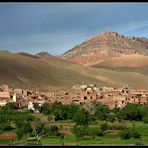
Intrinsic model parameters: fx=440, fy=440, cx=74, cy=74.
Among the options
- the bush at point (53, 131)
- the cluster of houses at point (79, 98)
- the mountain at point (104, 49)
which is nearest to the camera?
the bush at point (53, 131)

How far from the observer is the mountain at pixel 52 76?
69519 mm

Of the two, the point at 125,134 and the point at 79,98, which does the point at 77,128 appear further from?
the point at 79,98

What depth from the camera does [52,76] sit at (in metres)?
77.1

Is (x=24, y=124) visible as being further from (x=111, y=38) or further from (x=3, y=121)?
(x=111, y=38)

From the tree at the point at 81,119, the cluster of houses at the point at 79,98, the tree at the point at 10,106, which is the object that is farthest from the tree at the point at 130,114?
the tree at the point at 10,106

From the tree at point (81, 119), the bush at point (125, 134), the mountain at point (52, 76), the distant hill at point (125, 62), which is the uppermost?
the distant hill at point (125, 62)

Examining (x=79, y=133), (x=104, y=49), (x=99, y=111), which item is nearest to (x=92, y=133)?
(x=79, y=133)

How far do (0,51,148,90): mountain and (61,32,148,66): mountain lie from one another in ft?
83.0

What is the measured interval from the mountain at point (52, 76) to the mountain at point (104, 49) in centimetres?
2530

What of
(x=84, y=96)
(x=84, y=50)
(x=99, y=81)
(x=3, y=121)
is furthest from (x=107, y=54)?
(x=3, y=121)

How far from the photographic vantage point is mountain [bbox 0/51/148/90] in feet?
228

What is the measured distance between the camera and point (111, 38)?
410ft

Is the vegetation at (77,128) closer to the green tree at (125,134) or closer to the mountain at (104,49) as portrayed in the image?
the green tree at (125,134)

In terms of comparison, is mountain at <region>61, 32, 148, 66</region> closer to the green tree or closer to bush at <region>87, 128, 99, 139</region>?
bush at <region>87, 128, 99, 139</region>
